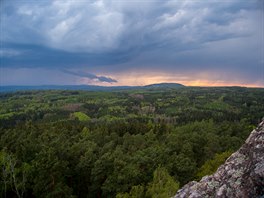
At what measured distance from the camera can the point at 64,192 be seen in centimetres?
5134

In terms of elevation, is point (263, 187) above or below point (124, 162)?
above

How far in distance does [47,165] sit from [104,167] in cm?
1114

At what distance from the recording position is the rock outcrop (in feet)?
29.6

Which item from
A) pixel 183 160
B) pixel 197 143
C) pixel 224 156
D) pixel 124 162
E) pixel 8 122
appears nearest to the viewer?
pixel 124 162

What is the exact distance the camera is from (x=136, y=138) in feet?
285

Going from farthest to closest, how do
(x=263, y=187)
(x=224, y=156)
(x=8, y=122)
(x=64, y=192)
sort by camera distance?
(x=8, y=122), (x=224, y=156), (x=64, y=192), (x=263, y=187)

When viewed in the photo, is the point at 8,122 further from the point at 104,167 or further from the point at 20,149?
the point at 104,167


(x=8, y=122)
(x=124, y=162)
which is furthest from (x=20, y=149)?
(x=8, y=122)

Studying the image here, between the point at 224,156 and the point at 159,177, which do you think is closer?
the point at 159,177

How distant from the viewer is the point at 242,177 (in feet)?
31.6

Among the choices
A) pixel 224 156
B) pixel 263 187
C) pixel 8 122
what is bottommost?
pixel 8 122

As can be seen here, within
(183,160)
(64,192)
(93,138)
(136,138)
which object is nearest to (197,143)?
(136,138)

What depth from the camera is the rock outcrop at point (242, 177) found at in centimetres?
902

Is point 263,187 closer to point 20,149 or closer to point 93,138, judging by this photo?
point 20,149
